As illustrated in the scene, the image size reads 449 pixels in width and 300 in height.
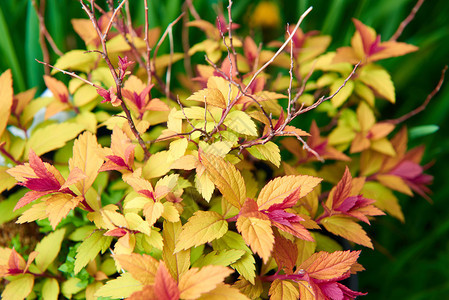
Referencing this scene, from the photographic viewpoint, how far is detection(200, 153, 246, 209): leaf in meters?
0.58

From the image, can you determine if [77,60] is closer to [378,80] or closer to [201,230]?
[201,230]

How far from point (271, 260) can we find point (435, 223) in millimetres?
1031

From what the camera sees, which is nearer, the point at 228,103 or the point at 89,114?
the point at 228,103

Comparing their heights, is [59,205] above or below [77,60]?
below

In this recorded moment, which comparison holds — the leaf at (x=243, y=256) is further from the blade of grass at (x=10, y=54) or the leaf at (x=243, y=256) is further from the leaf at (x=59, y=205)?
the blade of grass at (x=10, y=54)

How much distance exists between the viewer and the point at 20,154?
79 centimetres

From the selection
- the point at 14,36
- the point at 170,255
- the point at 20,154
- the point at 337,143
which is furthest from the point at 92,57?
the point at 337,143

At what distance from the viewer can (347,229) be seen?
69cm

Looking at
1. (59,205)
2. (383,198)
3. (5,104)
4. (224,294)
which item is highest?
(5,104)

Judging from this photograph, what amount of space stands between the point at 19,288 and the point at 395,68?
Result: 1253mm

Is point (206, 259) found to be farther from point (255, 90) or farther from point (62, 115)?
point (62, 115)

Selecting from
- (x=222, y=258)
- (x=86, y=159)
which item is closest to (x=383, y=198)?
(x=222, y=258)

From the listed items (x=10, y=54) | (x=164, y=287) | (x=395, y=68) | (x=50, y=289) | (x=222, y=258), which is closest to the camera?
(x=164, y=287)

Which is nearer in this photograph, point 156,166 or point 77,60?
point 156,166
